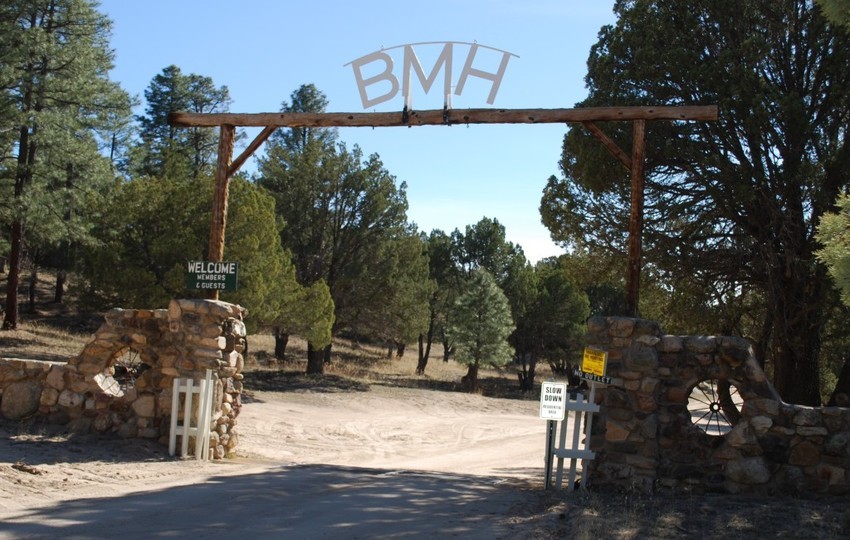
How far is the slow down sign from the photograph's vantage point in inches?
361

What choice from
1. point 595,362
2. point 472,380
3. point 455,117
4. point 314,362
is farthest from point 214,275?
point 472,380

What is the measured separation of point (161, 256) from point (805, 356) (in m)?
16.7

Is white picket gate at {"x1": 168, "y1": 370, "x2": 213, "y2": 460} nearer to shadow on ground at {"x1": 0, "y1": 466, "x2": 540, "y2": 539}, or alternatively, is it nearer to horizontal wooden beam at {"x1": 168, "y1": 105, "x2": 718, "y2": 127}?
shadow on ground at {"x1": 0, "y1": 466, "x2": 540, "y2": 539}

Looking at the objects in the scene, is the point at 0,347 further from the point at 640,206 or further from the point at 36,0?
the point at 640,206

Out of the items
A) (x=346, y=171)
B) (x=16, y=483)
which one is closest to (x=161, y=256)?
(x=346, y=171)

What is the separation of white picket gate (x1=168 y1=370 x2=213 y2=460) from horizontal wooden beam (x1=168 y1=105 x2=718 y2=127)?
375cm

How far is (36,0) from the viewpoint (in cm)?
2538

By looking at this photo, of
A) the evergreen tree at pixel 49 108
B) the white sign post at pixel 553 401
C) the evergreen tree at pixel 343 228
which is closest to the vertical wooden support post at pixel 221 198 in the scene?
the white sign post at pixel 553 401

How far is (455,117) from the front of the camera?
11.1 m

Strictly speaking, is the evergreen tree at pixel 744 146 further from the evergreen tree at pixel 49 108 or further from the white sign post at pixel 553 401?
the evergreen tree at pixel 49 108

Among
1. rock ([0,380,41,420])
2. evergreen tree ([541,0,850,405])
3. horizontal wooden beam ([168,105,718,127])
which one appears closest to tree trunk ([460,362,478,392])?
evergreen tree ([541,0,850,405])

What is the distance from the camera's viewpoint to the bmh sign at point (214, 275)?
11.2m

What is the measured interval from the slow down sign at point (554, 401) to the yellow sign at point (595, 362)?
431 millimetres

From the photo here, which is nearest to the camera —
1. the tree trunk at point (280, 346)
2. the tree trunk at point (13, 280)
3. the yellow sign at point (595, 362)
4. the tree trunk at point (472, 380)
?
the yellow sign at point (595, 362)
